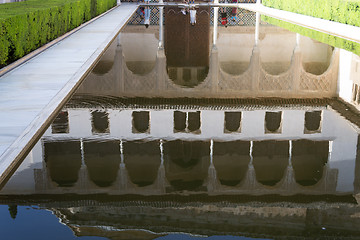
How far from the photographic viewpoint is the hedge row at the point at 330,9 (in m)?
18.8

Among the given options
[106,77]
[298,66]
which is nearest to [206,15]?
[298,66]

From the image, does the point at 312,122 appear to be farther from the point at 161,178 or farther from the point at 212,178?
the point at 161,178

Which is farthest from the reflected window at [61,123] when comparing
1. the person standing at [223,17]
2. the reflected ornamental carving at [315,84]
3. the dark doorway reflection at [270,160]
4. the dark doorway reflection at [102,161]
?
the person standing at [223,17]

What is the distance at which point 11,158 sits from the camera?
189 inches

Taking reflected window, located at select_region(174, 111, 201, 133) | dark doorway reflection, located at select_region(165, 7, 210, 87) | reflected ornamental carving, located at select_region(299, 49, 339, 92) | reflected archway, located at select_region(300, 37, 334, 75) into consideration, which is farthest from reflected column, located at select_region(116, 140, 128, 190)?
reflected archway, located at select_region(300, 37, 334, 75)

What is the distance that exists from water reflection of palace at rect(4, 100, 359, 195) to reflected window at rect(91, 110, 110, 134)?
13 mm

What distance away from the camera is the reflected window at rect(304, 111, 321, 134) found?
6.54m

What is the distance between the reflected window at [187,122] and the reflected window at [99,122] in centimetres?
86

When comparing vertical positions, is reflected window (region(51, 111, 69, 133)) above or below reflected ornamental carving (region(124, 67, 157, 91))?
above

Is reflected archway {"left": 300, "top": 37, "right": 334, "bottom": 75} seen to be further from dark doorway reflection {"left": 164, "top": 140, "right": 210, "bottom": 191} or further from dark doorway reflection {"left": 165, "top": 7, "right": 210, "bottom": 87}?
dark doorway reflection {"left": 164, "top": 140, "right": 210, "bottom": 191}

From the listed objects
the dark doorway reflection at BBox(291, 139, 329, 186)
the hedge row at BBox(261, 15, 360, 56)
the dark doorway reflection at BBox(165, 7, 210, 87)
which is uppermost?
the hedge row at BBox(261, 15, 360, 56)

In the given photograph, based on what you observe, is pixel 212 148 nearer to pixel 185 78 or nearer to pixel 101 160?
pixel 101 160

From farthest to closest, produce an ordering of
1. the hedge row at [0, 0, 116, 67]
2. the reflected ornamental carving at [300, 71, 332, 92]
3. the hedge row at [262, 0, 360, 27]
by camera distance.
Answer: the hedge row at [262, 0, 360, 27] < the hedge row at [0, 0, 116, 67] < the reflected ornamental carving at [300, 71, 332, 92]

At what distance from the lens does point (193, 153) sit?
18.4 feet
